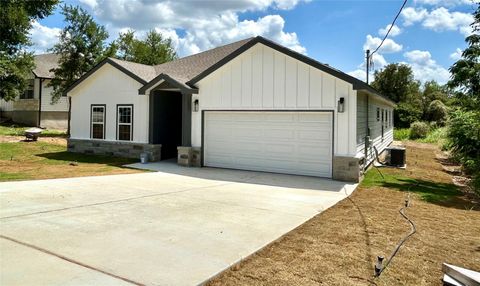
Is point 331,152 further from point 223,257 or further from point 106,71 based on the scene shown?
point 106,71

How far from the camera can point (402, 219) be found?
21.7 feet

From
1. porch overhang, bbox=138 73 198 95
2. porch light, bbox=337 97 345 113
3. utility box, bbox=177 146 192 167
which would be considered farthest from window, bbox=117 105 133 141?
porch light, bbox=337 97 345 113

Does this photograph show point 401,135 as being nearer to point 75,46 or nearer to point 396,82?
point 396,82

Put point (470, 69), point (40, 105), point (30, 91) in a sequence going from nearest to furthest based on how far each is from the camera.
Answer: point (470, 69)
point (40, 105)
point (30, 91)

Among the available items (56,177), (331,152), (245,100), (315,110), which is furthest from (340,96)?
(56,177)

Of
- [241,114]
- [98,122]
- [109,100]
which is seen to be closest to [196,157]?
[241,114]

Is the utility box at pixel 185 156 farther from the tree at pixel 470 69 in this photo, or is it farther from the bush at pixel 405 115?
the bush at pixel 405 115

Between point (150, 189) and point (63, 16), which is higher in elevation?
point (63, 16)

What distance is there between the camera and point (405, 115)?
34.6m

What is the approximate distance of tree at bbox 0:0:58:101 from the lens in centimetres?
2206

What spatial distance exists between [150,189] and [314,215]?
13.8ft

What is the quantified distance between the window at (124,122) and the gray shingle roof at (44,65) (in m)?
17.9

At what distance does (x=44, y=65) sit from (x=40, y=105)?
4.23 metres

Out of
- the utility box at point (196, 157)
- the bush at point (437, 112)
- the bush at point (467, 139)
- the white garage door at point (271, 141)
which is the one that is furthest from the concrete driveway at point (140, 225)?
the bush at point (437, 112)
